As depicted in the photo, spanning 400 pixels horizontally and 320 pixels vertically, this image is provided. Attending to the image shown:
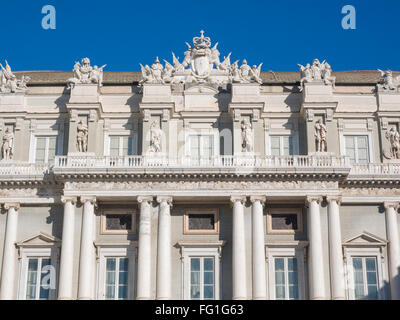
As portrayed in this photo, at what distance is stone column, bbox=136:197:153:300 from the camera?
40.0 meters

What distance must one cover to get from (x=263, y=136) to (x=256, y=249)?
22.1 ft

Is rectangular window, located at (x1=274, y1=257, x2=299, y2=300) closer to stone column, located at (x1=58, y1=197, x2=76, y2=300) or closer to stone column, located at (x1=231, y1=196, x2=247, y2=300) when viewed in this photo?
stone column, located at (x1=231, y1=196, x2=247, y2=300)

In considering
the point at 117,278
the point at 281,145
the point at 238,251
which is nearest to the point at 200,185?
the point at 238,251

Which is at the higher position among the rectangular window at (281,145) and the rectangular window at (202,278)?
the rectangular window at (281,145)

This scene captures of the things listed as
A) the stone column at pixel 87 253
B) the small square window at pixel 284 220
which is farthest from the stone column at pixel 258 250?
the stone column at pixel 87 253

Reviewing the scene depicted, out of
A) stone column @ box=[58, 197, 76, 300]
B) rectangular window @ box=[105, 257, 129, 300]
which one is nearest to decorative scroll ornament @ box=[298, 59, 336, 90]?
rectangular window @ box=[105, 257, 129, 300]

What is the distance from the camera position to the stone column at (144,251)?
40000 millimetres

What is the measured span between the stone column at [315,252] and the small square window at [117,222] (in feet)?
28.8

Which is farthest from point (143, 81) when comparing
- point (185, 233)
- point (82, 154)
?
point (185, 233)

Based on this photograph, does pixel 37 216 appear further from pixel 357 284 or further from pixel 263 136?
pixel 357 284

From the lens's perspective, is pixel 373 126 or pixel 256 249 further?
pixel 373 126

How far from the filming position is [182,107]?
4500 cm

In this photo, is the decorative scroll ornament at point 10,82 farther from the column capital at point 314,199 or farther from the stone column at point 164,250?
the column capital at point 314,199
